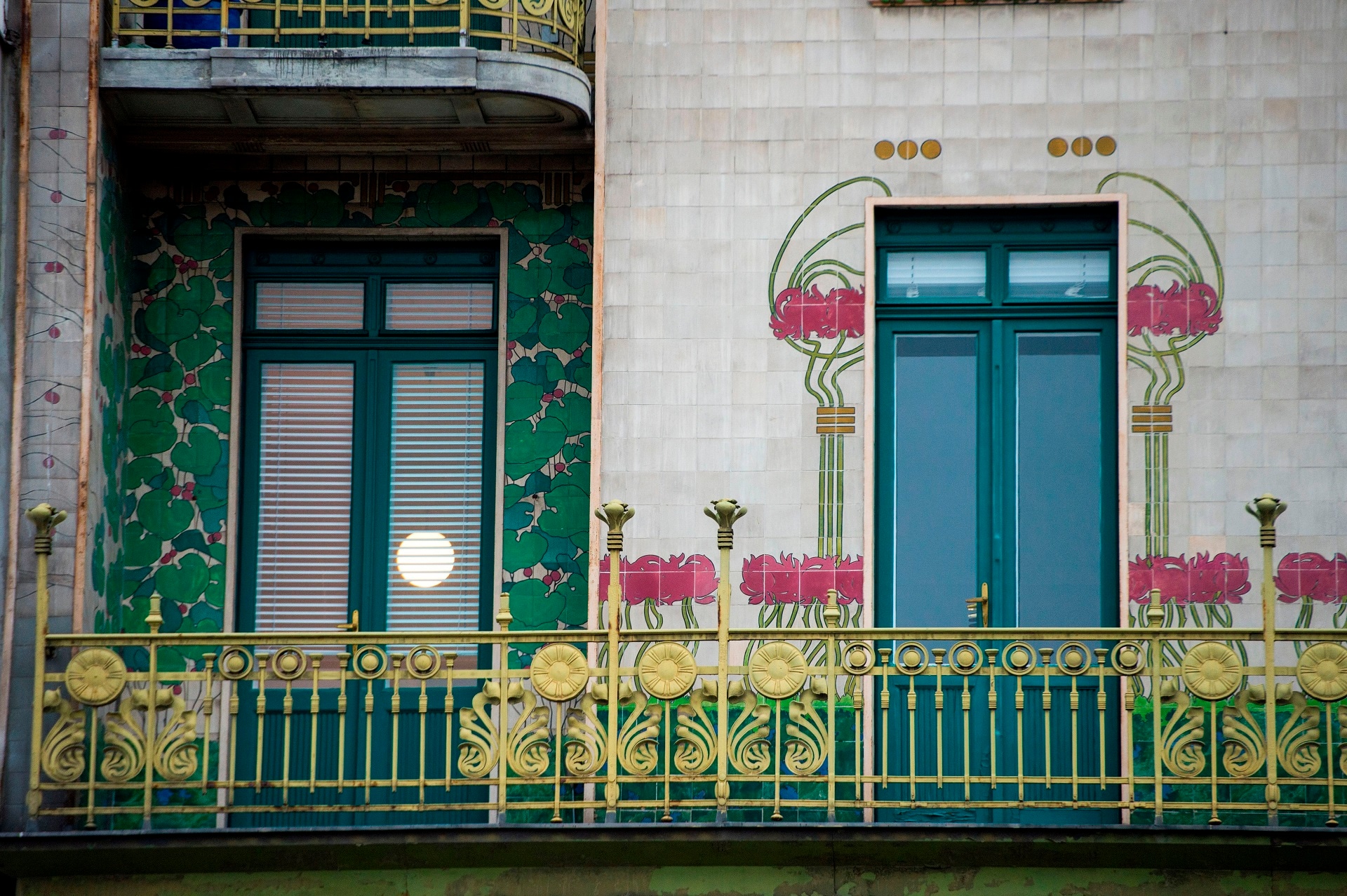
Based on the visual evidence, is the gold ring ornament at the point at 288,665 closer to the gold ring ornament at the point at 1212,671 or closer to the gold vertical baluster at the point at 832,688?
the gold vertical baluster at the point at 832,688

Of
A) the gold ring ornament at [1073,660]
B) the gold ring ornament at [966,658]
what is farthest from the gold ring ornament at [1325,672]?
the gold ring ornament at [966,658]

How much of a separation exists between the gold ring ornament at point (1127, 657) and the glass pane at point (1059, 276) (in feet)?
7.73

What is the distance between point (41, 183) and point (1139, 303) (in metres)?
6.48

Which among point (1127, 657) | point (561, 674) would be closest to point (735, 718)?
point (561, 674)

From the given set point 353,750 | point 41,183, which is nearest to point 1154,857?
point 353,750

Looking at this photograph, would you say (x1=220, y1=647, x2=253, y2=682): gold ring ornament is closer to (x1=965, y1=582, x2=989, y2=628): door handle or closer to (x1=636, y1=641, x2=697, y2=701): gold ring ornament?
(x1=636, y1=641, x2=697, y2=701): gold ring ornament

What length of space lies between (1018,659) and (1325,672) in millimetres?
1567

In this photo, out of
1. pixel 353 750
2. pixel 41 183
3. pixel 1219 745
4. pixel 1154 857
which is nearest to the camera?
pixel 1154 857

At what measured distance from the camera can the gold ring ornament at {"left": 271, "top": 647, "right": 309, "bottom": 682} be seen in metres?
A: 8.30

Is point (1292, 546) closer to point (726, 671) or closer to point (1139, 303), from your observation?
point (1139, 303)

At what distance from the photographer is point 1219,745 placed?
8719 millimetres

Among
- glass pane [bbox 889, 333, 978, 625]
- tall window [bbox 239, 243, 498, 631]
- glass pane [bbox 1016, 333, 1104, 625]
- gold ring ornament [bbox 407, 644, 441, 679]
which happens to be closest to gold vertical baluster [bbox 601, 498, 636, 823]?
gold ring ornament [bbox 407, 644, 441, 679]

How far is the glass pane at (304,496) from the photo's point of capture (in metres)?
10.2

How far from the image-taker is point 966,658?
830 centimetres
